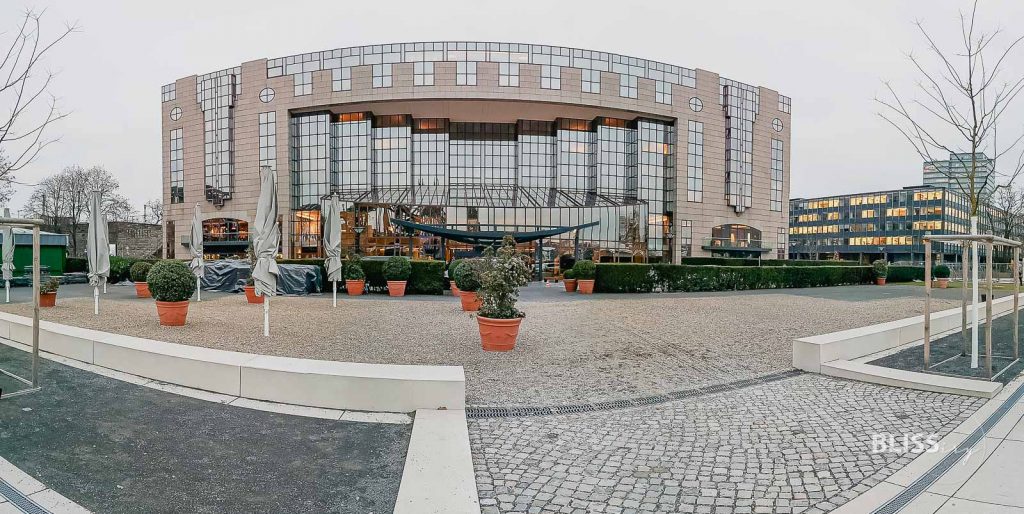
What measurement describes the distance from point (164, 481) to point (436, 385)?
2327 millimetres

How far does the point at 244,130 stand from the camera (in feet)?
147

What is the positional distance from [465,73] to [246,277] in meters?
29.1

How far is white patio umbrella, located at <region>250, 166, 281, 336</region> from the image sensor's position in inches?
379

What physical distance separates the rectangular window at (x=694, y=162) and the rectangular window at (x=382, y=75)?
2929 cm

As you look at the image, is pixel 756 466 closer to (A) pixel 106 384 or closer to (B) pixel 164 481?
(B) pixel 164 481

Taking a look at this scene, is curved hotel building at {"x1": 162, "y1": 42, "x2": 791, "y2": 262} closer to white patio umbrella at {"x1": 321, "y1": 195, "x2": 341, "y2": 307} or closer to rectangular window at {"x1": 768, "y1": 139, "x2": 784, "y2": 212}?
rectangular window at {"x1": 768, "y1": 139, "x2": 784, "y2": 212}

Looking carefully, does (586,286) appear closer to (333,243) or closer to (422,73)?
(333,243)

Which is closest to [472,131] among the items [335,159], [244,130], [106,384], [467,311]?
[335,159]

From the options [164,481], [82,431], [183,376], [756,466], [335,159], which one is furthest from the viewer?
[335,159]

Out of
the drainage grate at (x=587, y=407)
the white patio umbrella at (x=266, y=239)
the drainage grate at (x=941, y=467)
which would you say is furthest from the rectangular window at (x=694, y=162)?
the drainage grate at (x=941, y=467)

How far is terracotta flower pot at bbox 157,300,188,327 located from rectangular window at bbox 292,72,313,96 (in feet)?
128

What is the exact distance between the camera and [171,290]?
9.89 metres

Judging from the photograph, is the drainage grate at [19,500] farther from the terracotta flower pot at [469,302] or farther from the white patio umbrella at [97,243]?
the white patio umbrella at [97,243]

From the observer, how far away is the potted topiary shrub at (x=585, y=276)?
20.9 m
